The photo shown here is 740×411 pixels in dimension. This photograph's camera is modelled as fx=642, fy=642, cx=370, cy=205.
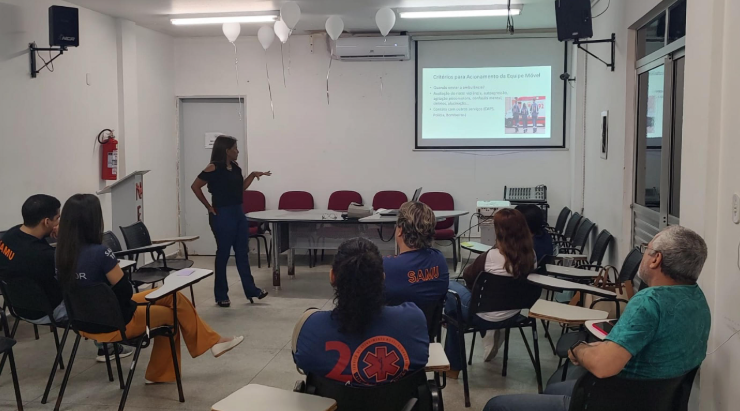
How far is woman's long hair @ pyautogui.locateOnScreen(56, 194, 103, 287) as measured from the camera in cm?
329

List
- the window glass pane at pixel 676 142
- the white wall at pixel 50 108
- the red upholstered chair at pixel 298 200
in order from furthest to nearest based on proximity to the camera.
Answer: the red upholstered chair at pixel 298 200, the white wall at pixel 50 108, the window glass pane at pixel 676 142

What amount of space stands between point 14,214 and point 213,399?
121 inches

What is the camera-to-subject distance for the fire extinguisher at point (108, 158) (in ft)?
22.7

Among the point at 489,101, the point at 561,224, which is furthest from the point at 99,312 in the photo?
the point at 489,101

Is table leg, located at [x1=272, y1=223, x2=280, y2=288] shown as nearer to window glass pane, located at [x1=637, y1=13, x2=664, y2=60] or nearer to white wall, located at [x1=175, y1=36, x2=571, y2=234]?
white wall, located at [x1=175, y1=36, x2=571, y2=234]

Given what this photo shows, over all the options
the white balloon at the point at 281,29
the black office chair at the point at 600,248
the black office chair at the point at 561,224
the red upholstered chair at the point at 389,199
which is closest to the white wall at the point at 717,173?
the black office chair at the point at 600,248

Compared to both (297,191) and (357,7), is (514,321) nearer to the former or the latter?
(357,7)

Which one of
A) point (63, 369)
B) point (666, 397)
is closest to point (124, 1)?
point (63, 369)

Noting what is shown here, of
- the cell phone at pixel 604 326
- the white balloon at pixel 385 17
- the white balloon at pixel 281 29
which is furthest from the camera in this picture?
the white balloon at pixel 281 29

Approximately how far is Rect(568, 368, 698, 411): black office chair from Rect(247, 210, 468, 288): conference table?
412 centimetres

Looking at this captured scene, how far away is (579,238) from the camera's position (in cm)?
610

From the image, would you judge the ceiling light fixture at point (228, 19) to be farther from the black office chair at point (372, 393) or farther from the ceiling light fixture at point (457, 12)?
the black office chair at point (372, 393)

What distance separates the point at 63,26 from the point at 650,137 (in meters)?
5.07

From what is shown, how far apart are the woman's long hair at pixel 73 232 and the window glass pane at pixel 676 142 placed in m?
3.49
